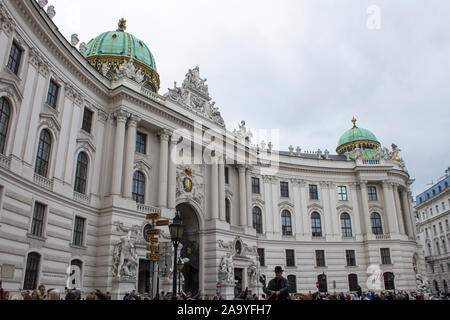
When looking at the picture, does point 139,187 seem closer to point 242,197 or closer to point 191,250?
point 191,250

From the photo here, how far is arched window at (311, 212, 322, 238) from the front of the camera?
49028 mm

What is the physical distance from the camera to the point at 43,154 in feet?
79.3

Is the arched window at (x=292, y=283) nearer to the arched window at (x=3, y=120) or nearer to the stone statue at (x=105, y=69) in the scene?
the stone statue at (x=105, y=69)

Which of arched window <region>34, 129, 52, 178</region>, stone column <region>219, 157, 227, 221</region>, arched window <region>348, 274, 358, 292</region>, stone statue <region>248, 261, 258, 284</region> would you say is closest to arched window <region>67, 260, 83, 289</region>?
arched window <region>34, 129, 52, 178</region>

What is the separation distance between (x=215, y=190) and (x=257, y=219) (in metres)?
10.7

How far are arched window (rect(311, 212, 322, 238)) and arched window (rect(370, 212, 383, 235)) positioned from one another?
746 centimetres

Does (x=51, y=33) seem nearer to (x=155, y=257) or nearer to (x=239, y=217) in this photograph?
(x=155, y=257)

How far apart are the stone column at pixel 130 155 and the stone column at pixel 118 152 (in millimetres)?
491

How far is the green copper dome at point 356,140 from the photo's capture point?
59.7m

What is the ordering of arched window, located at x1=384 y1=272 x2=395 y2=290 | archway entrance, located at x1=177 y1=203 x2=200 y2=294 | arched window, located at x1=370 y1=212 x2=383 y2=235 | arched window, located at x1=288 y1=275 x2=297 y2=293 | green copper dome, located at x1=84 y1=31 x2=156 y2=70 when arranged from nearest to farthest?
1. archway entrance, located at x1=177 y1=203 x2=200 y2=294
2. green copper dome, located at x1=84 y1=31 x2=156 y2=70
3. arched window, located at x1=288 y1=275 x2=297 y2=293
4. arched window, located at x1=384 y1=272 x2=395 y2=290
5. arched window, located at x1=370 y1=212 x2=383 y2=235

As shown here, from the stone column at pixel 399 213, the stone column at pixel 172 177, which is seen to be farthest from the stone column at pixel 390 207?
the stone column at pixel 172 177

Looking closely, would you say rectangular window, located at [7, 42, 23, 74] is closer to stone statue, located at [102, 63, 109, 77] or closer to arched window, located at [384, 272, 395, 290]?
stone statue, located at [102, 63, 109, 77]

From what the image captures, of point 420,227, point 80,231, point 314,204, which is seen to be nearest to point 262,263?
point 314,204

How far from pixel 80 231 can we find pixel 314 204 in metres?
31.9
